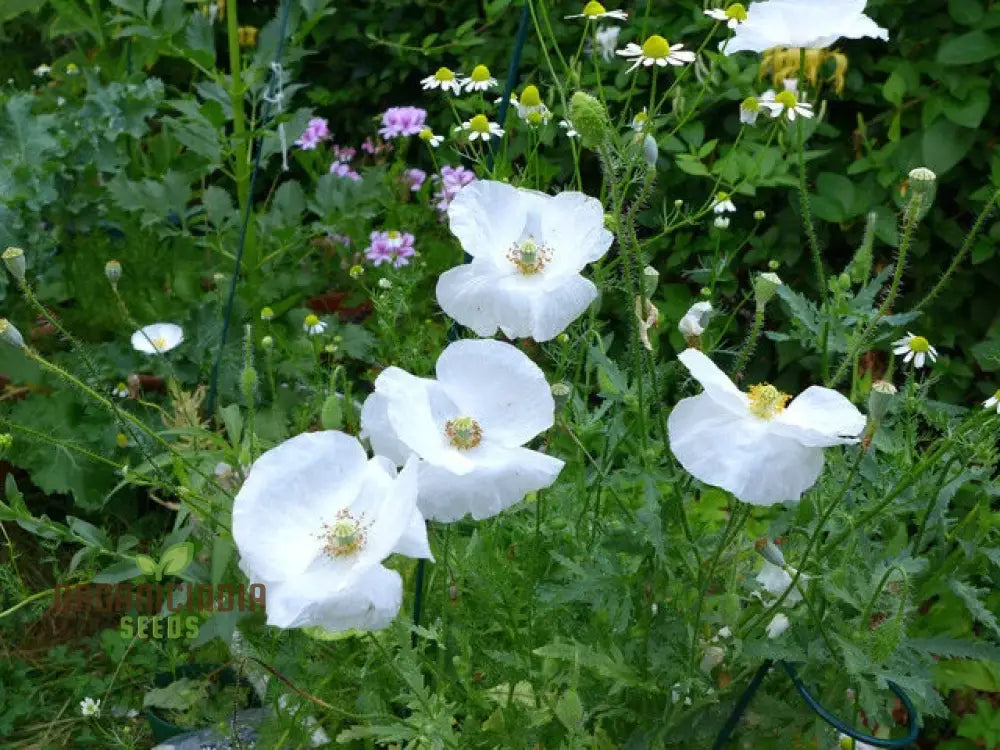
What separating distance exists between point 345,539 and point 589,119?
37 centimetres

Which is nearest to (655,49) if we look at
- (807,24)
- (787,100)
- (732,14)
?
(732,14)

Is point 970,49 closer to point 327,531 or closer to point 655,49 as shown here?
point 655,49

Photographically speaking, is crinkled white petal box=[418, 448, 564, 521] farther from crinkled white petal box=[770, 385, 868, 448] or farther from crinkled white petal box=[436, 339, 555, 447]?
crinkled white petal box=[770, 385, 868, 448]

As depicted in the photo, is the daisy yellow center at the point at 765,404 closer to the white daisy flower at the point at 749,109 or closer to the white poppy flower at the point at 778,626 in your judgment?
the white poppy flower at the point at 778,626

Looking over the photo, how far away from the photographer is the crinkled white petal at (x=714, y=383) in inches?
31.4

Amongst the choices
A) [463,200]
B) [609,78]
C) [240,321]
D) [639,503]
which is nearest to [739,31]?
[463,200]

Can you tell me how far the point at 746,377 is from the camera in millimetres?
2506

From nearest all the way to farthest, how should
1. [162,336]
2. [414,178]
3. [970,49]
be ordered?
1. [162,336]
2. [970,49]
3. [414,178]

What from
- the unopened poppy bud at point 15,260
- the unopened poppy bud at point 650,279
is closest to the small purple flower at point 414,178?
the unopened poppy bud at point 15,260

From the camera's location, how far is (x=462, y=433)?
0.86 metres

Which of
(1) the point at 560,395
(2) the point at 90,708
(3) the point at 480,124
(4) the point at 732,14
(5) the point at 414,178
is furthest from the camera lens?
(5) the point at 414,178

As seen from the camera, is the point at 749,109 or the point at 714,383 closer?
the point at 714,383

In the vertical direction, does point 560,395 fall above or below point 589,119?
below

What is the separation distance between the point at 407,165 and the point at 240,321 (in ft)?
4.04
